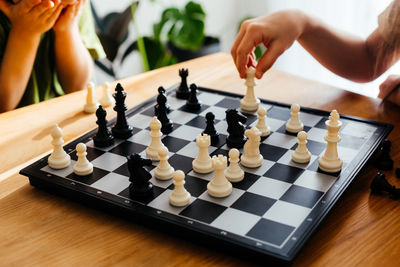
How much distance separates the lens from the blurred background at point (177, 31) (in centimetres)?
290

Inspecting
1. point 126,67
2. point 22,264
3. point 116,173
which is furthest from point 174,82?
point 126,67

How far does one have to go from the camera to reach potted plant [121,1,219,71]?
9.70 feet

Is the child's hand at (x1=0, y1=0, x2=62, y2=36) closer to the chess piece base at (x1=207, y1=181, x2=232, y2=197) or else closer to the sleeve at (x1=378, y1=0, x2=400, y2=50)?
the chess piece base at (x1=207, y1=181, x2=232, y2=197)

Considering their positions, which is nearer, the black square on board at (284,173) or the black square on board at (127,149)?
the black square on board at (284,173)

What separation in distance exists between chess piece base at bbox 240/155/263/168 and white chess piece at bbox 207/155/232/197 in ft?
0.38

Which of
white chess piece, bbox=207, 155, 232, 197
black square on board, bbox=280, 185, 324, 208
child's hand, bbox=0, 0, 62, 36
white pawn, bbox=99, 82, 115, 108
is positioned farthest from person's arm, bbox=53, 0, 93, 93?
black square on board, bbox=280, 185, 324, 208

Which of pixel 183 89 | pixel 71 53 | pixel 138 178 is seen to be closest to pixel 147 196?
pixel 138 178

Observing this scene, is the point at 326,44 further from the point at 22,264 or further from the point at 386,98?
the point at 22,264

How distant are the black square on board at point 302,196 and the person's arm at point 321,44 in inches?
22.1

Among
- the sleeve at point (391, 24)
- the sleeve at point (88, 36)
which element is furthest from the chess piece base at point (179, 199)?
the sleeve at point (88, 36)

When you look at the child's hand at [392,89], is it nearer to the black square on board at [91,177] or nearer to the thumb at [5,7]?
the black square on board at [91,177]

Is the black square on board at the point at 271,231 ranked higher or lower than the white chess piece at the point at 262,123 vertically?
lower

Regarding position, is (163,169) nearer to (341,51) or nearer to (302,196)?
(302,196)

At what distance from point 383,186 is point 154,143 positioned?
55 centimetres
